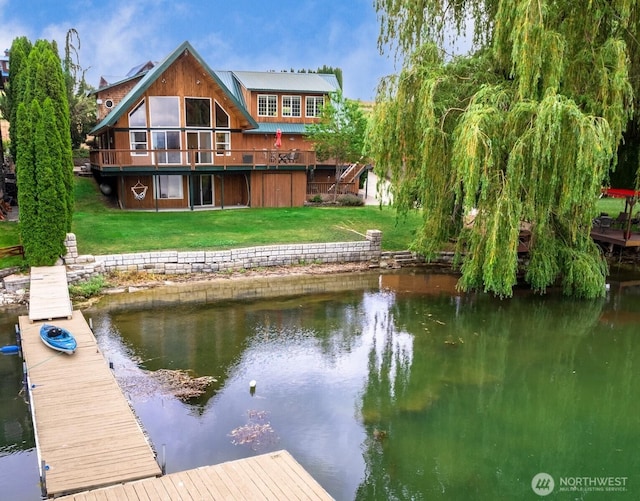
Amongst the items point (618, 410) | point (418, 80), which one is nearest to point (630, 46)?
point (418, 80)

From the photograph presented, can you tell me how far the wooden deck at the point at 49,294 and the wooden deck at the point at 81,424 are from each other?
148 cm

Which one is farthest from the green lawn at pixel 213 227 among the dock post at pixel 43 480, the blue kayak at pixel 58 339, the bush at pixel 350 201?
the dock post at pixel 43 480

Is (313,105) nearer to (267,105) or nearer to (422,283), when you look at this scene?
(267,105)

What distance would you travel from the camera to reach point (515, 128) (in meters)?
13.5

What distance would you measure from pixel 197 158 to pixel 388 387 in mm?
17836

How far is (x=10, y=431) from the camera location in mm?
8805

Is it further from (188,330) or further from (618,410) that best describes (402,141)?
(618,410)

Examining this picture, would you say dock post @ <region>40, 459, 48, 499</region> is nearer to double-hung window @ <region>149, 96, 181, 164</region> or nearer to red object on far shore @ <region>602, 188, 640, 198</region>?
red object on far shore @ <region>602, 188, 640, 198</region>

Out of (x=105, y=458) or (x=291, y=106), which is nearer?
(x=105, y=458)

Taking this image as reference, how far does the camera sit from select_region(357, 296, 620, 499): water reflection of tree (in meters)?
8.12

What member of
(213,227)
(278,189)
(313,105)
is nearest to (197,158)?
(278,189)

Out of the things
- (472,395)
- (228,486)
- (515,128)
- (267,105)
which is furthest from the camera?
(267,105)

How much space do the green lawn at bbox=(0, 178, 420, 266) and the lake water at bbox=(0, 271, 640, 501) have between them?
10.5 feet

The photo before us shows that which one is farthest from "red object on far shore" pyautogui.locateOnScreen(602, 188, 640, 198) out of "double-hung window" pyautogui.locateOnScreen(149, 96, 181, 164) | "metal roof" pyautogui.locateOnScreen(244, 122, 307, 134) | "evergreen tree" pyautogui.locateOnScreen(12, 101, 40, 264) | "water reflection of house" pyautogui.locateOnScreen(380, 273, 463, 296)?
"double-hung window" pyautogui.locateOnScreen(149, 96, 181, 164)
